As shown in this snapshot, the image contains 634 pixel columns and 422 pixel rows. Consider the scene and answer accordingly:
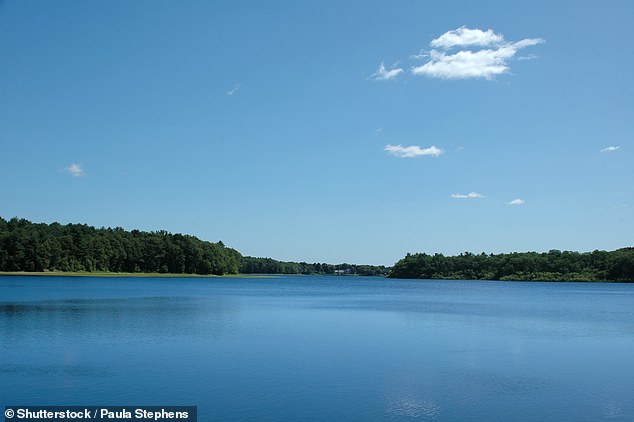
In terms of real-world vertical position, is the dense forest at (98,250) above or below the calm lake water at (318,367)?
above

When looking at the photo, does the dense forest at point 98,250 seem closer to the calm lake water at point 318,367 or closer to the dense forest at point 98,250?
the dense forest at point 98,250

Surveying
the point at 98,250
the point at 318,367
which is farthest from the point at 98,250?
the point at 318,367

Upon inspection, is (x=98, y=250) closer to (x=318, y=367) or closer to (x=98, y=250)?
(x=98, y=250)

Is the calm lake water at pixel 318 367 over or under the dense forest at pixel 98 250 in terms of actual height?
under

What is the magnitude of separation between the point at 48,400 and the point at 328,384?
1109 cm

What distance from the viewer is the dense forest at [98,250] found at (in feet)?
489

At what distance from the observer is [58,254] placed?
155 m

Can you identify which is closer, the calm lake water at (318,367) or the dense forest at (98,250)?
the calm lake water at (318,367)

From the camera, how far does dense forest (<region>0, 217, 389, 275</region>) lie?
489 feet

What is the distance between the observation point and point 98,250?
546 feet

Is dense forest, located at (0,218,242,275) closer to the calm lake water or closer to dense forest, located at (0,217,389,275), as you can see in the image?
dense forest, located at (0,217,389,275)

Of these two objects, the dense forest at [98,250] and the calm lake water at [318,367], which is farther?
the dense forest at [98,250]

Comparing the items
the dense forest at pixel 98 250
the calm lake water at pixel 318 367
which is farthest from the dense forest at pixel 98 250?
the calm lake water at pixel 318 367

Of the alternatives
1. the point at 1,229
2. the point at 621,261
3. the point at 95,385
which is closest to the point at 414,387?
the point at 95,385
